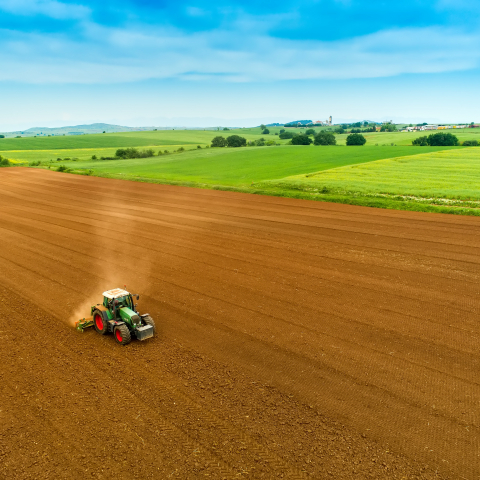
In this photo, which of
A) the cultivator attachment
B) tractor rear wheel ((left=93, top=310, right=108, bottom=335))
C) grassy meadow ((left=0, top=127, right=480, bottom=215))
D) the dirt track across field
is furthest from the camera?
grassy meadow ((left=0, top=127, right=480, bottom=215))

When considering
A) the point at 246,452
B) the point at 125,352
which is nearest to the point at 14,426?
the point at 125,352

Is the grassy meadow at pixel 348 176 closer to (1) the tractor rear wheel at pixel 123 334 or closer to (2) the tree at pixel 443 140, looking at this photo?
(2) the tree at pixel 443 140

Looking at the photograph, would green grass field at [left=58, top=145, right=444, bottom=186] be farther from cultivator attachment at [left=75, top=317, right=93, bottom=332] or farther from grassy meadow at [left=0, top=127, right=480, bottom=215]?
cultivator attachment at [left=75, top=317, right=93, bottom=332]

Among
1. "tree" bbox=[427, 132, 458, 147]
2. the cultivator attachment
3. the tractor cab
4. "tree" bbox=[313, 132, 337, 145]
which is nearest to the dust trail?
the cultivator attachment

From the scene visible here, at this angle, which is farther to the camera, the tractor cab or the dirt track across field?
the tractor cab

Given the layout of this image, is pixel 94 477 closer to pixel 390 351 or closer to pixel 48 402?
pixel 48 402

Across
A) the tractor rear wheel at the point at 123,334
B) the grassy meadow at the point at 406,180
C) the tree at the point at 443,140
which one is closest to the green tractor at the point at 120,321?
the tractor rear wheel at the point at 123,334

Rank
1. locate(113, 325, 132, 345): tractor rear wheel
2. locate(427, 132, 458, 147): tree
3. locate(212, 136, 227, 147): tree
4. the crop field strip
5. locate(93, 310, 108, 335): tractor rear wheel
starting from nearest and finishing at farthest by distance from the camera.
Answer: locate(113, 325, 132, 345): tractor rear wheel, locate(93, 310, 108, 335): tractor rear wheel, the crop field strip, locate(427, 132, 458, 147): tree, locate(212, 136, 227, 147): tree
